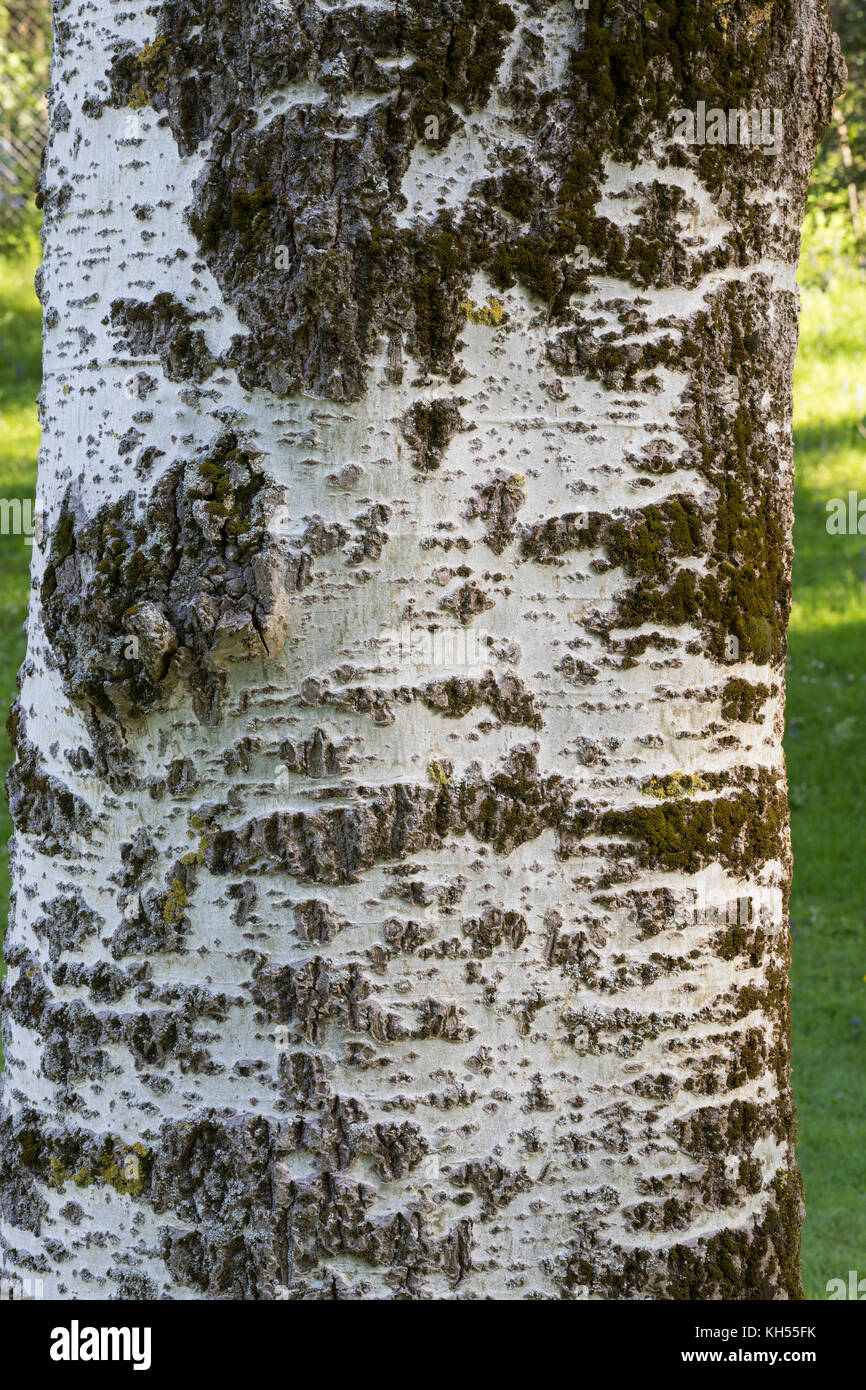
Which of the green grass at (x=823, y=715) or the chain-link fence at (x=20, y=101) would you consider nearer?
the green grass at (x=823, y=715)

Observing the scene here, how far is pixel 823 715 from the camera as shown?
8.41 meters

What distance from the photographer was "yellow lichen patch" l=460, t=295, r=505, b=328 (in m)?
1.66

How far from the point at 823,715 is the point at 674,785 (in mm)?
6996

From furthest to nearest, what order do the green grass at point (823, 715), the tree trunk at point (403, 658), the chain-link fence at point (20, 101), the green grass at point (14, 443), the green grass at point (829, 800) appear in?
the chain-link fence at point (20, 101) < the green grass at point (14, 443) < the green grass at point (823, 715) < the green grass at point (829, 800) < the tree trunk at point (403, 658)

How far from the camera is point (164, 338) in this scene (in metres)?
1.72

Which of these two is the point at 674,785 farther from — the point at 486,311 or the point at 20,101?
the point at 20,101

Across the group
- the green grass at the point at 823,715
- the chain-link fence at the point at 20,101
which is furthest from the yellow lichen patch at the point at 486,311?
the chain-link fence at the point at 20,101

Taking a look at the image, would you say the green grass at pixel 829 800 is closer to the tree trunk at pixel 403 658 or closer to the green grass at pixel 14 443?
the tree trunk at pixel 403 658

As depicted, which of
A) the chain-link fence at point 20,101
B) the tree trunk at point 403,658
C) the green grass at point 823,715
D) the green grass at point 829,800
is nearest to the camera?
the tree trunk at point 403,658

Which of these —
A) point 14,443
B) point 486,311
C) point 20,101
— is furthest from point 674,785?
point 20,101

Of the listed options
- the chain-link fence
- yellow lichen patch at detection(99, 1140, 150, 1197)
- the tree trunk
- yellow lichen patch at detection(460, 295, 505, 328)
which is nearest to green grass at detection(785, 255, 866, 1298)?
Result: the tree trunk

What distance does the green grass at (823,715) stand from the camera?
17.3ft

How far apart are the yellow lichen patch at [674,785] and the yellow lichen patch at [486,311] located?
24.3 inches

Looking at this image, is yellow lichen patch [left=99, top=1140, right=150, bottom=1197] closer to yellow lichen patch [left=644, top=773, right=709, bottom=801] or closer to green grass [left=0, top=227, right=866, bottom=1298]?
yellow lichen patch [left=644, top=773, right=709, bottom=801]
